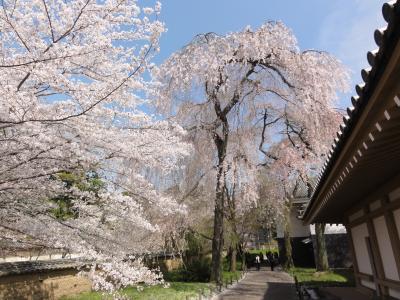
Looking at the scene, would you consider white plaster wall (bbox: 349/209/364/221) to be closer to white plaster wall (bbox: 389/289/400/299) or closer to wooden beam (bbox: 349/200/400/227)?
wooden beam (bbox: 349/200/400/227)

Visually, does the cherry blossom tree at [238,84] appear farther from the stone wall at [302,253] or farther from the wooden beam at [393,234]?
the stone wall at [302,253]

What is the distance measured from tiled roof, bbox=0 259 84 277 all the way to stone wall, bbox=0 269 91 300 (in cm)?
14

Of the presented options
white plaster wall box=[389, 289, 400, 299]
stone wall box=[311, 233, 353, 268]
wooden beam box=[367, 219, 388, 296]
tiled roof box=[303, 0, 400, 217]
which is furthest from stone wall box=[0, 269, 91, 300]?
stone wall box=[311, 233, 353, 268]

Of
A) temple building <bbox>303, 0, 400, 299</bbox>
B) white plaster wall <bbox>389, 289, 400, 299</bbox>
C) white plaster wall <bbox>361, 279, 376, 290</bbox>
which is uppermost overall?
temple building <bbox>303, 0, 400, 299</bbox>

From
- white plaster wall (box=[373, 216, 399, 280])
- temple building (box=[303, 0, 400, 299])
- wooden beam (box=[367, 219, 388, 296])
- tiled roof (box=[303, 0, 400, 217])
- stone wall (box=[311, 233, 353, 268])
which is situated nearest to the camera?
tiled roof (box=[303, 0, 400, 217])

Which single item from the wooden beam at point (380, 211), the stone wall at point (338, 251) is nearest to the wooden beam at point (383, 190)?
the wooden beam at point (380, 211)

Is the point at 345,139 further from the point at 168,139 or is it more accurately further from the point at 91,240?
the point at 91,240

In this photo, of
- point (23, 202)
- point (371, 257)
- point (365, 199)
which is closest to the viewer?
point (23, 202)

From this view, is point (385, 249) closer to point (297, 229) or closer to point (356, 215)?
point (356, 215)

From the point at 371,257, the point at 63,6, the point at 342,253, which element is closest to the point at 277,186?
the point at 342,253

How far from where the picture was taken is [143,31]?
526cm

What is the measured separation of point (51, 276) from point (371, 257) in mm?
9017

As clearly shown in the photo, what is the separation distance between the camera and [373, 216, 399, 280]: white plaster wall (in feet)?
Result: 23.2

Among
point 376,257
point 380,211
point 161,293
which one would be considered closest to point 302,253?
point 161,293
